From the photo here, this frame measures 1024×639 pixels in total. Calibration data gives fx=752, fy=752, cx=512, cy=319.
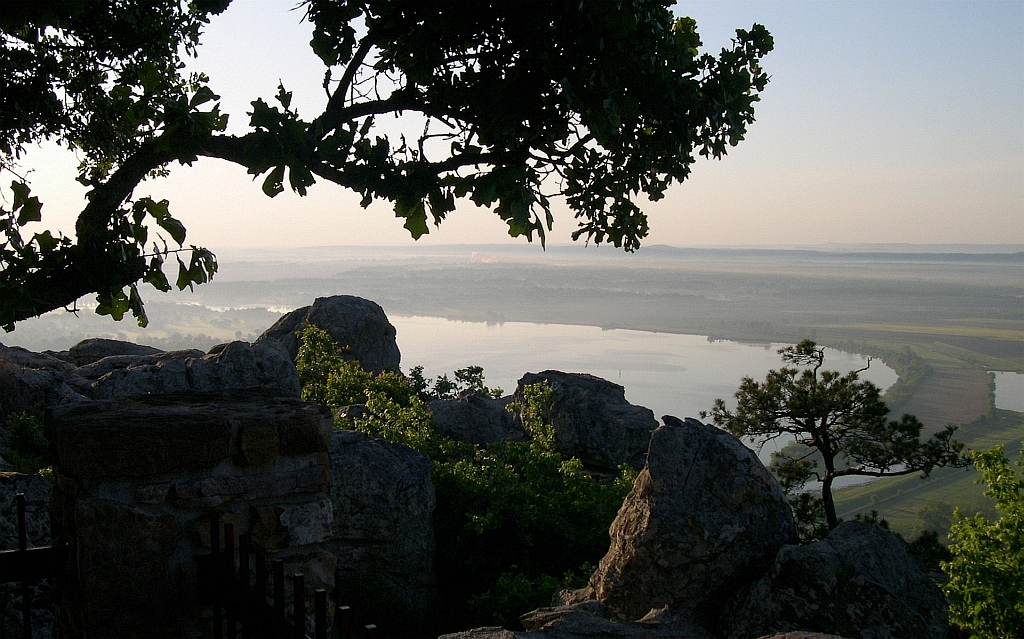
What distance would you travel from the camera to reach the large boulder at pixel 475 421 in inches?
606

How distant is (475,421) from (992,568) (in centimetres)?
966

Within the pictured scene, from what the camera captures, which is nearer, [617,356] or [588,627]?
[588,627]

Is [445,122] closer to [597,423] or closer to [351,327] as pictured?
[597,423]

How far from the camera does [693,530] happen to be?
25.4ft

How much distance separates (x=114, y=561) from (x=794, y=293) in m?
157

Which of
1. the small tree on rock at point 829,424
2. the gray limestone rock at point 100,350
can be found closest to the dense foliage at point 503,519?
the small tree on rock at point 829,424

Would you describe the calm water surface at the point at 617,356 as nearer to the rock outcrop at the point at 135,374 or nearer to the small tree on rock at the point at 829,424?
the small tree on rock at the point at 829,424

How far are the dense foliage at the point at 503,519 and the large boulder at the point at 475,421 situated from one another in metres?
2.50

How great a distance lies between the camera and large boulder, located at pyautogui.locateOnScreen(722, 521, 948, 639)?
22.7ft

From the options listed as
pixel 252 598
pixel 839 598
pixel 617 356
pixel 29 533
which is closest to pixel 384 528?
pixel 29 533

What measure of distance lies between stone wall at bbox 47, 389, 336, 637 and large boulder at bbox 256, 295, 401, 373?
1582 cm

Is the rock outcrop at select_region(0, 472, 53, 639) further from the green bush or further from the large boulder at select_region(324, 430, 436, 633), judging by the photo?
the green bush

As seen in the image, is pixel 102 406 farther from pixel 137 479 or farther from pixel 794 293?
pixel 794 293

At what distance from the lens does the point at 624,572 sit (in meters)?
7.81
